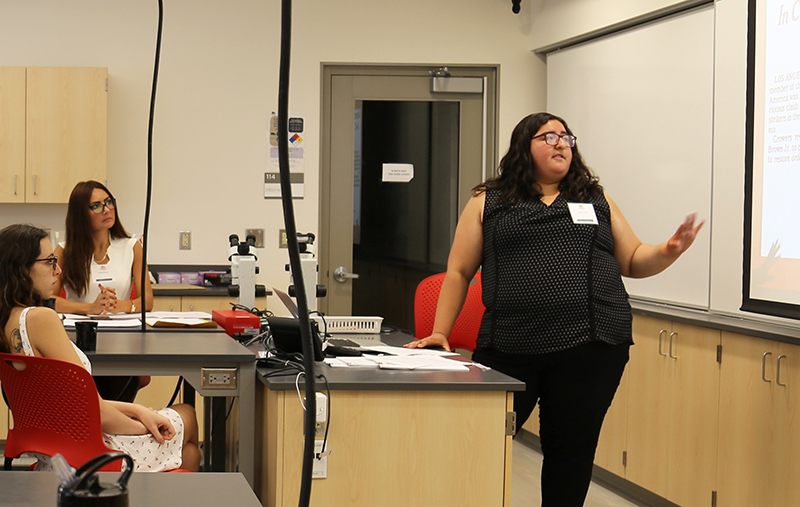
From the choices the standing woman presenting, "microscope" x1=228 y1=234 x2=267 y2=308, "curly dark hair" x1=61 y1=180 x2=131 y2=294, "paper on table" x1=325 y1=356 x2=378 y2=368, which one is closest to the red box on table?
"microscope" x1=228 y1=234 x2=267 y2=308

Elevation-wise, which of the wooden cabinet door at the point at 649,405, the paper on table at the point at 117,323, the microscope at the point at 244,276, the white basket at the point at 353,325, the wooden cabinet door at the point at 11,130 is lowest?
the wooden cabinet door at the point at 649,405

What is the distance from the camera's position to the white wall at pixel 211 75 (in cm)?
466

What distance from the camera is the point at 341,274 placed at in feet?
16.1

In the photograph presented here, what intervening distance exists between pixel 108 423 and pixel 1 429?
2517 millimetres

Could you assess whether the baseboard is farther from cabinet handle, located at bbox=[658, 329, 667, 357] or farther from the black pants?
the black pants

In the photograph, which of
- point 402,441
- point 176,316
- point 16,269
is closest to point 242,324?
point 176,316

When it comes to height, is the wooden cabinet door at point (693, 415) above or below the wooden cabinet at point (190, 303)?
below

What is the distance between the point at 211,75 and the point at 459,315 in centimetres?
253

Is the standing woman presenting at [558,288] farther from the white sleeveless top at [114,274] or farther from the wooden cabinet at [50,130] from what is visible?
the wooden cabinet at [50,130]

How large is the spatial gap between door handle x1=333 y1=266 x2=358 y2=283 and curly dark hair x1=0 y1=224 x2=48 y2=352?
274 centimetres

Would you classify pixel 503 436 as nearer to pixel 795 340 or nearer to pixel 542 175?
pixel 542 175

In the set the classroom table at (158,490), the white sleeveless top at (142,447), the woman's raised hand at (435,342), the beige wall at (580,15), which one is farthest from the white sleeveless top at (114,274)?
the beige wall at (580,15)

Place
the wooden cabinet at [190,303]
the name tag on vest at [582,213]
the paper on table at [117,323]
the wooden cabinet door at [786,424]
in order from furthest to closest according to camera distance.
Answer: the wooden cabinet at [190,303]
the paper on table at [117,323]
the wooden cabinet door at [786,424]
the name tag on vest at [582,213]

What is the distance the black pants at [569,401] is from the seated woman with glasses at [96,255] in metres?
1.72
